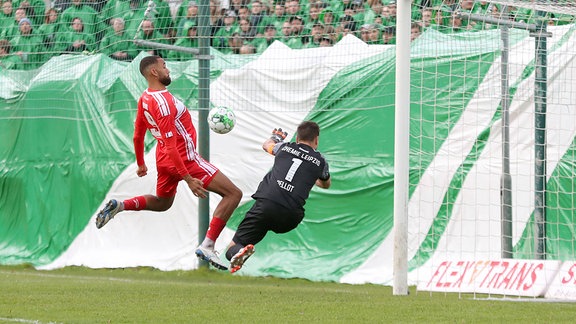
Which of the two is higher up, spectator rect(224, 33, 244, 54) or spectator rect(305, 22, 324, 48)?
spectator rect(305, 22, 324, 48)

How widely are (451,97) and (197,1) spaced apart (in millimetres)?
4856

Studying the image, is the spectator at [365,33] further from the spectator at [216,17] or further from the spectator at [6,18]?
the spectator at [6,18]

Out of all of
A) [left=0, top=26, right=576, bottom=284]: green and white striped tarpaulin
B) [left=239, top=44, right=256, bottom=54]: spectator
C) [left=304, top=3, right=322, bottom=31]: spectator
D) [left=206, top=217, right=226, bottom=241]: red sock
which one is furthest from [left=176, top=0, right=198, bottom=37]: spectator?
[left=206, top=217, right=226, bottom=241]: red sock

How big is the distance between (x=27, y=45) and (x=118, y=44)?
2090 mm

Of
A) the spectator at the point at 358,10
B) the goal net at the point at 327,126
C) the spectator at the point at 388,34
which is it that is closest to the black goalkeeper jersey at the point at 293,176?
the goal net at the point at 327,126

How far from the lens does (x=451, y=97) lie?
591 inches

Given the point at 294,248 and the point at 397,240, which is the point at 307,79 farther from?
the point at 397,240

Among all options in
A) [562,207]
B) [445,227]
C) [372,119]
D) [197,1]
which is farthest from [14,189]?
[562,207]

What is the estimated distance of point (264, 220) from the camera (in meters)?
11.6

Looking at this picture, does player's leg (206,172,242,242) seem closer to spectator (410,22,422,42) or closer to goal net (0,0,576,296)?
goal net (0,0,576,296)

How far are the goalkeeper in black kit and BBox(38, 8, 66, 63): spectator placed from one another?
902cm

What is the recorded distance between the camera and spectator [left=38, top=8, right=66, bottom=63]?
19562mm

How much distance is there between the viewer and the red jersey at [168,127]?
12.1 metres

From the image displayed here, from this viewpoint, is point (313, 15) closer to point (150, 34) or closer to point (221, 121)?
point (150, 34)
